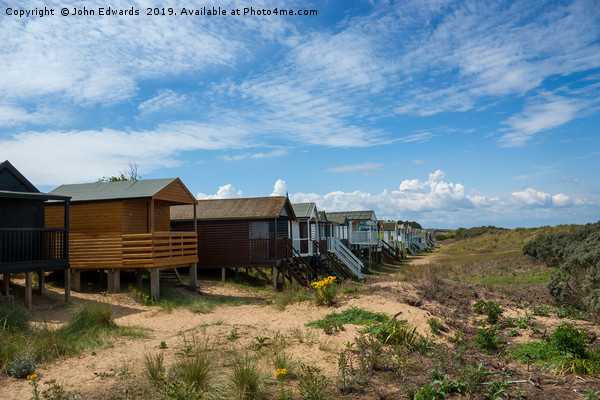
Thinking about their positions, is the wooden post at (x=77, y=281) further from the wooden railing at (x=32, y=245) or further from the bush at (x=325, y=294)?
the bush at (x=325, y=294)

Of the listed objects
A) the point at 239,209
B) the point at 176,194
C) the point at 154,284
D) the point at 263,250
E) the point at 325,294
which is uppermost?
the point at 176,194

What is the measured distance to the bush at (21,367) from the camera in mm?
8109

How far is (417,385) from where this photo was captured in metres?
7.97

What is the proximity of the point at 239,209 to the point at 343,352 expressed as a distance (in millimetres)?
16178

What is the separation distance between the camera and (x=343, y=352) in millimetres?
8953

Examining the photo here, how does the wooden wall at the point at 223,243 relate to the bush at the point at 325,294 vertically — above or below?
above

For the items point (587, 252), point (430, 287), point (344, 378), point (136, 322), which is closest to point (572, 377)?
point (344, 378)

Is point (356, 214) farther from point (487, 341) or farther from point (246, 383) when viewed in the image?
point (246, 383)

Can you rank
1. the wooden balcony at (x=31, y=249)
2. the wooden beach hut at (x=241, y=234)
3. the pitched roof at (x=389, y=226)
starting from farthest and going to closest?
the pitched roof at (x=389, y=226)
the wooden beach hut at (x=241, y=234)
the wooden balcony at (x=31, y=249)

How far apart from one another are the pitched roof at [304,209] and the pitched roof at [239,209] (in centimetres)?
393

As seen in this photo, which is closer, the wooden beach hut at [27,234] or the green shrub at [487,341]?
the green shrub at [487,341]

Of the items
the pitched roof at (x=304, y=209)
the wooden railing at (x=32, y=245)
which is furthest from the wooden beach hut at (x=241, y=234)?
the wooden railing at (x=32, y=245)

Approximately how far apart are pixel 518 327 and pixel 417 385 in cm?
561

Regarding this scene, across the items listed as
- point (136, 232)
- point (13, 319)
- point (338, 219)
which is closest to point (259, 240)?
point (136, 232)
